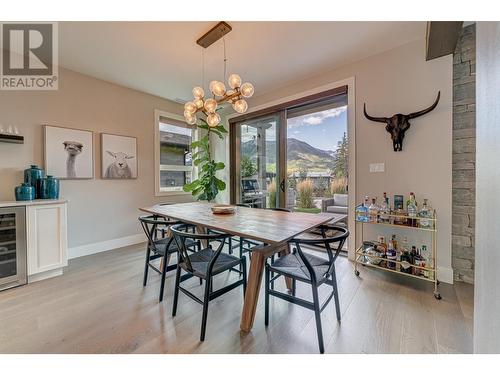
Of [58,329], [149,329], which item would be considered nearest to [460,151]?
[149,329]

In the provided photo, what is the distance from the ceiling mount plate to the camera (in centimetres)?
214

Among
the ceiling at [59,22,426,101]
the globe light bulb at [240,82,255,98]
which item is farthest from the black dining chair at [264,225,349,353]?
the ceiling at [59,22,426,101]

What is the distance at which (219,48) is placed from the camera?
8.43ft

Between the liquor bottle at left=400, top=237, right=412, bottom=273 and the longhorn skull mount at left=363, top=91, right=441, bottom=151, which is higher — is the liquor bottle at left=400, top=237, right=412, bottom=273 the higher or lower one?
the lower one

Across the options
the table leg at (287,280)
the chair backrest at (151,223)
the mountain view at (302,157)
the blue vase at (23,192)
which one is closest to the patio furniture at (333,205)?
the mountain view at (302,157)

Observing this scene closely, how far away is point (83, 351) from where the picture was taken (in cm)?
141

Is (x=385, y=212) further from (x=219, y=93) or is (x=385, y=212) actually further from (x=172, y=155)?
(x=172, y=155)

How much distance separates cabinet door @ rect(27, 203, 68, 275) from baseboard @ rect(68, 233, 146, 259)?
2.14 ft

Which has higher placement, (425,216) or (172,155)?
(172,155)

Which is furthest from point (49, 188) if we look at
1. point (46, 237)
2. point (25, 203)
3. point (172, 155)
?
point (172, 155)

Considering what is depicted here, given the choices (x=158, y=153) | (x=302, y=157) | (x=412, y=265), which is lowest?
(x=412, y=265)

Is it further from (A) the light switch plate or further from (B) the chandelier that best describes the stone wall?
(B) the chandelier

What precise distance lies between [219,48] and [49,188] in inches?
108

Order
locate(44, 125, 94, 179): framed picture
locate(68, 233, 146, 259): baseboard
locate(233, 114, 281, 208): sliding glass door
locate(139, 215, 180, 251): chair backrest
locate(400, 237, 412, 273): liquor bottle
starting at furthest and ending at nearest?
1. locate(233, 114, 281, 208): sliding glass door
2. locate(68, 233, 146, 259): baseboard
3. locate(44, 125, 94, 179): framed picture
4. locate(400, 237, 412, 273): liquor bottle
5. locate(139, 215, 180, 251): chair backrest
